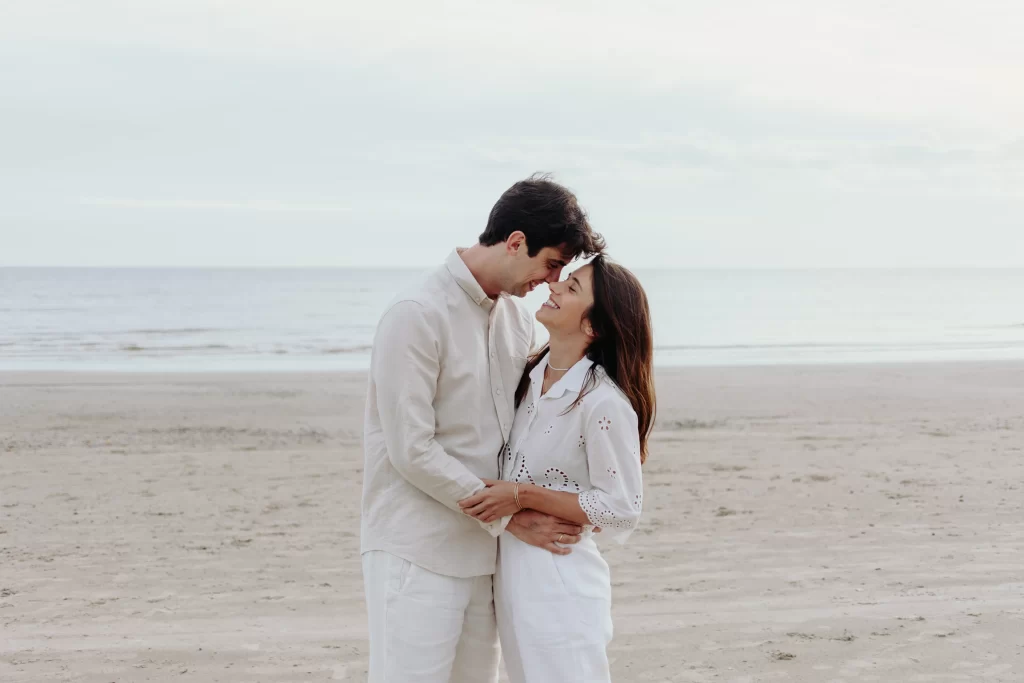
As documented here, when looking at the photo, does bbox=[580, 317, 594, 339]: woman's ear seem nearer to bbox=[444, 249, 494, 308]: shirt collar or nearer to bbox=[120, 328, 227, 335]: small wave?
bbox=[444, 249, 494, 308]: shirt collar

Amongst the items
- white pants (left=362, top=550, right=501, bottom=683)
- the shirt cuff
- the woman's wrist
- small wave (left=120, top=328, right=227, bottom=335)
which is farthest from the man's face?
small wave (left=120, top=328, right=227, bottom=335)

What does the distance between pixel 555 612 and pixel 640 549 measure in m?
4.05

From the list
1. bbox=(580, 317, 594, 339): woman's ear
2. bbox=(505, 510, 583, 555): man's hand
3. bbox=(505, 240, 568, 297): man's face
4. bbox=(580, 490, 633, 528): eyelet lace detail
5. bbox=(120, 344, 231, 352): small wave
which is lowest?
bbox=(120, 344, 231, 352): small wave

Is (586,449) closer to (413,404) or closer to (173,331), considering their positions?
(413,404)

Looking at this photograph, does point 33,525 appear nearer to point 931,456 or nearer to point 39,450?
point 39,450

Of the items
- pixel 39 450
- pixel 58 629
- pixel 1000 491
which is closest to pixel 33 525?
pixel 58 629

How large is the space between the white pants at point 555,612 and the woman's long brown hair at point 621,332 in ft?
1.57

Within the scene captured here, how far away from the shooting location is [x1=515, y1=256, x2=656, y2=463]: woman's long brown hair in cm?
284

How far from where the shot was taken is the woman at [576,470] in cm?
273

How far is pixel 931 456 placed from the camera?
9688mm

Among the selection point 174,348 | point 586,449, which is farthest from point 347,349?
point 586,449

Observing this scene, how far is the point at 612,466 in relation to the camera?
2.77 metres

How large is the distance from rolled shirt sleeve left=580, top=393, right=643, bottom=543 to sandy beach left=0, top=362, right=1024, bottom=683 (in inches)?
84.4

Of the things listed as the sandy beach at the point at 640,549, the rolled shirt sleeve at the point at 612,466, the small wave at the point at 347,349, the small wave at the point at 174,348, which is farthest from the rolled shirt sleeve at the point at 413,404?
the small wave at the point at 174,348
